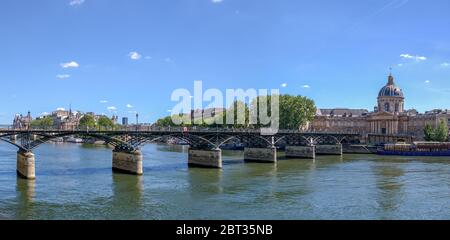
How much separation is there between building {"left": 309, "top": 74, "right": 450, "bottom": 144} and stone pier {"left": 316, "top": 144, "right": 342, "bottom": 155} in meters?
31.0

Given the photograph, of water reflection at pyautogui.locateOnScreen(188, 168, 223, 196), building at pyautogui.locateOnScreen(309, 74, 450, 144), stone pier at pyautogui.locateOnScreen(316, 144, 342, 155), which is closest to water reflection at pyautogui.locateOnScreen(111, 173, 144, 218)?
water reflection at pyautogui.locateOnScreen(188, 168, 223, 196)

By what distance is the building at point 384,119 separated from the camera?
140 meters

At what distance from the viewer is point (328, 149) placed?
96.8 meters

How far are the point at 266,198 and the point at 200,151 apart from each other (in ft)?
91.7

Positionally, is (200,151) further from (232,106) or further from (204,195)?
(232,106)

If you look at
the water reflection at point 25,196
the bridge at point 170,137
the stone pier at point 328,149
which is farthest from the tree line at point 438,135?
the water reflection at point 25,196

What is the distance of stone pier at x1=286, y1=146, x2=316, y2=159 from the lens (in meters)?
83.6

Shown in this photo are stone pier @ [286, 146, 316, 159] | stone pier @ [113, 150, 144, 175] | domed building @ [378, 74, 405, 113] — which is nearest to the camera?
stone pier @ [113, 150, 144, 175]

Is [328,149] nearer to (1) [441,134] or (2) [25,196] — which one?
(1) [441,134]

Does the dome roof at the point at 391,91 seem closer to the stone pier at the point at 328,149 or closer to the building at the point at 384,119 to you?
the building at the point at 384,119

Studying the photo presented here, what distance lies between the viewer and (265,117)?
114312 millimetres

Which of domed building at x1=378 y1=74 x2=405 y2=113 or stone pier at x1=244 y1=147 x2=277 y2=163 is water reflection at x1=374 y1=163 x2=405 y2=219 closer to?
stone pier at x1=244 y1=147 x2=277 y2=163

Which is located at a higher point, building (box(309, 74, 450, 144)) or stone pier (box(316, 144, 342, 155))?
building (box(309, 74, 450, 144))
